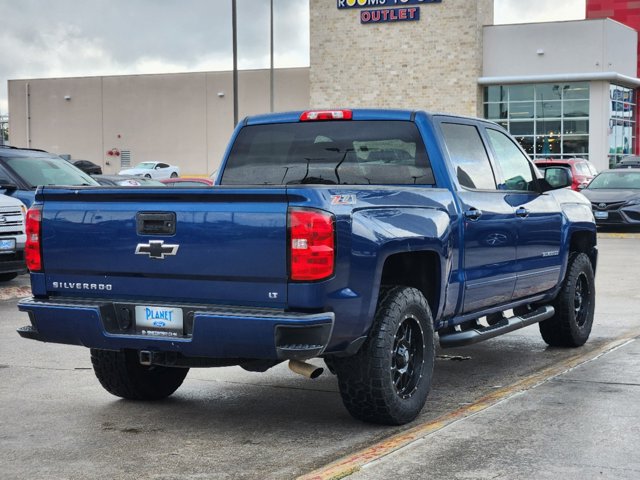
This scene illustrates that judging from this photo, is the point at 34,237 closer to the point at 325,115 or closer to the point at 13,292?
the point at 325,115

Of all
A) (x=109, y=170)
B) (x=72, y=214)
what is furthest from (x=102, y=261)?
(x=109, y=170)

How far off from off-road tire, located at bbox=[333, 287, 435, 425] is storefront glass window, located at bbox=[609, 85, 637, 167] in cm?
4736

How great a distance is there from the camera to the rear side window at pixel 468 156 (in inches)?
301

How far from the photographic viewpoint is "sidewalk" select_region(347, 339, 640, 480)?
5.41 meters

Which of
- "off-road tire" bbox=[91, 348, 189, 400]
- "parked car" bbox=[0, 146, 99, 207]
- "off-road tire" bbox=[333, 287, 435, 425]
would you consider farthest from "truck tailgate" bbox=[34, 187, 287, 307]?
"parked car" bbox=[0, 146, 99, 207]

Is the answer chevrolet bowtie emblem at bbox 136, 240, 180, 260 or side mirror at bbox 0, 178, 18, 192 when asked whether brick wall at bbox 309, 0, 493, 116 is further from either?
chevrolet bowtie emblem at bbox 136, 240, 180, 260

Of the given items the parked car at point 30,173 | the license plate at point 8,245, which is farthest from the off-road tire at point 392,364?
the parked car at point 30,173

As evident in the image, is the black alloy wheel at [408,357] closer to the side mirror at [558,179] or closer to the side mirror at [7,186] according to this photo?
the side mirror at [558,179]

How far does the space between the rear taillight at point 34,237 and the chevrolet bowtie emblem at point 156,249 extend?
2.38 feet

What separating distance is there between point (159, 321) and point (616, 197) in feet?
66.9

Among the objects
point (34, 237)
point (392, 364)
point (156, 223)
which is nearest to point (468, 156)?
point (392, 364)

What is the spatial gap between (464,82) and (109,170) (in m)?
28.2

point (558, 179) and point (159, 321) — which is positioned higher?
point (558, 179)

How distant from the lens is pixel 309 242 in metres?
5.73
